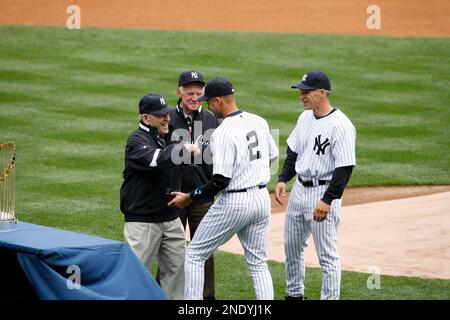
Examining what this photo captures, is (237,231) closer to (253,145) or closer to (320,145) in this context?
(253,145)

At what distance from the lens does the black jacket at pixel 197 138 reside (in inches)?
285

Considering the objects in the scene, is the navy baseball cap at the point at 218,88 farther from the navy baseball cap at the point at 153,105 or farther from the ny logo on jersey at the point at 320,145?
the ny logo on jersey at the point at 320,145

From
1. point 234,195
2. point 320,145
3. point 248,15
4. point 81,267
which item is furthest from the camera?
point 248,15

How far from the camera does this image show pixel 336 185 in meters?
6.60

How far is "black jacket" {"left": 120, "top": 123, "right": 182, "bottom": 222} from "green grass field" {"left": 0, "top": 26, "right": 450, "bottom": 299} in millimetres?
1283

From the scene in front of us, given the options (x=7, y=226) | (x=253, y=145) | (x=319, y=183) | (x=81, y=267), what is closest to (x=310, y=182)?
(x=319, y=183)

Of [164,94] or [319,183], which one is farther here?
[164,94]

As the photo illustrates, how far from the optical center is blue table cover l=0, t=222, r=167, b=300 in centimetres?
527

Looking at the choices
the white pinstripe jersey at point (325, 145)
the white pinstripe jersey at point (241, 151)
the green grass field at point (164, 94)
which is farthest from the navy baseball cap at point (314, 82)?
the green grass field at point (164, 94)

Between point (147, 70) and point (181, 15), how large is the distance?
4.24 meters

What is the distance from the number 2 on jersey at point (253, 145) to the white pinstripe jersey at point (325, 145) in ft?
2.11

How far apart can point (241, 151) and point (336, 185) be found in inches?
32.3

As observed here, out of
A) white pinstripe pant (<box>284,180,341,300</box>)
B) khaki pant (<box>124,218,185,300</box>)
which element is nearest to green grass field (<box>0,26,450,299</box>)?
white pinstripe pant (<box>284,180,341,300</box>)
